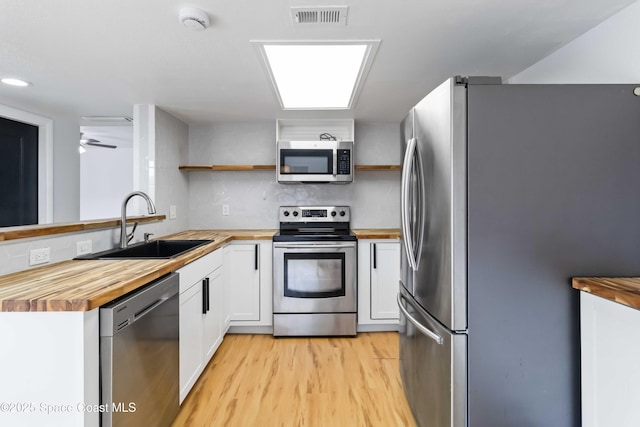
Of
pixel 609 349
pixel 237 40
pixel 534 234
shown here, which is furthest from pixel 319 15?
pixel 609 349

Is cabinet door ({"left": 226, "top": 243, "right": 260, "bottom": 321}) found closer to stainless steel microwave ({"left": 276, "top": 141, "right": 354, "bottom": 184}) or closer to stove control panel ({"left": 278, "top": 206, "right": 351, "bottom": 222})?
stove control panel ({"left": 278, "top": 206, "right": 351, "bottom": 222})

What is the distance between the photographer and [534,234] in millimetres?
1199

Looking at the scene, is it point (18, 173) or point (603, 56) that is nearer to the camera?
point (603, 56)

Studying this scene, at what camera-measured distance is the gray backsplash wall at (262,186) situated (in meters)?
3.31

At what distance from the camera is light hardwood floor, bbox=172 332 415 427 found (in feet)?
5.66

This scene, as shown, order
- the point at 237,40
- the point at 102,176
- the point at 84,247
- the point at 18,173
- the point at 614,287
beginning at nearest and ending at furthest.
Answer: the point at 614,287, the point at 237,40, the point at 84,247, the point at 18,173, the point at 102,176

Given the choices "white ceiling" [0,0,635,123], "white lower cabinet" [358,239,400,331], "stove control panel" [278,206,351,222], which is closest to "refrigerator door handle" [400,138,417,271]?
"white ceiling" [0,0,635,123]

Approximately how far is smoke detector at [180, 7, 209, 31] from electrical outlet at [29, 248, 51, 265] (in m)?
1.32

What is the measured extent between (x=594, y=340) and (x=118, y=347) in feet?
5.87

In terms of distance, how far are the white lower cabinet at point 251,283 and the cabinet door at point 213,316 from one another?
0.97 feet

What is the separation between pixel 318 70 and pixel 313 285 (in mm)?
1763

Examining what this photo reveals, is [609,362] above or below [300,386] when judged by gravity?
above

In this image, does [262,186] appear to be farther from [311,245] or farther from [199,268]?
[199,268]

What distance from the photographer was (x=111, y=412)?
1.09 m
